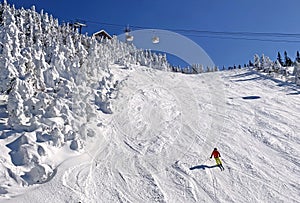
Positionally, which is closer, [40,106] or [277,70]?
[40,106]

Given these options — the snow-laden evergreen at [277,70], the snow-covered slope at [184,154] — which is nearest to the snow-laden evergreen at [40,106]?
the snow-covered slope at [184,154]

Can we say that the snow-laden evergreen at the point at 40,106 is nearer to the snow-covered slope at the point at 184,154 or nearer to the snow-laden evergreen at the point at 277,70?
the snow-covered slope at the point at 184,154

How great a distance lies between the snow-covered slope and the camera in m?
12.5

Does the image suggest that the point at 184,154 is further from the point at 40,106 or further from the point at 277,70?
the point at 277,70

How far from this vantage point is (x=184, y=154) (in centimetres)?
1630

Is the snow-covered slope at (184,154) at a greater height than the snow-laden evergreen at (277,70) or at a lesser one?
lesser

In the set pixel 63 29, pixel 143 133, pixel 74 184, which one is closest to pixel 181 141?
pixel 143 133

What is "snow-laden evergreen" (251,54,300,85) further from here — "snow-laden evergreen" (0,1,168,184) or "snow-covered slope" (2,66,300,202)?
"snow-laden evergreen" (0,1,168,184)

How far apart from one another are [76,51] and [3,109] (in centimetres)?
1873

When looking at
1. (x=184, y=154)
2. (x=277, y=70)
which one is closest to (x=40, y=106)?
Answer: (x=184, y=154)

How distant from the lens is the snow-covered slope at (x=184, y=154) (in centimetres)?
1250

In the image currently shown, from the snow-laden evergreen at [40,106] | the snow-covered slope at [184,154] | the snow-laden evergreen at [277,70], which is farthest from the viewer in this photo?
the snow-laden evergreen at [277,70]

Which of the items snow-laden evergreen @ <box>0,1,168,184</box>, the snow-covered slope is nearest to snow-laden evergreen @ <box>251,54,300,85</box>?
the snow-covered slope

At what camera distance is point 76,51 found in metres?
35.8
